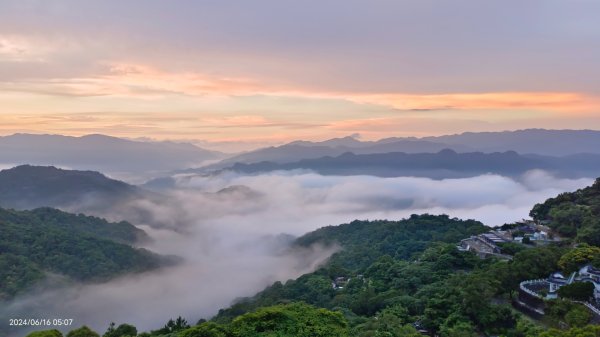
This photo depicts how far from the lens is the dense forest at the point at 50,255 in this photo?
4238 centimetres

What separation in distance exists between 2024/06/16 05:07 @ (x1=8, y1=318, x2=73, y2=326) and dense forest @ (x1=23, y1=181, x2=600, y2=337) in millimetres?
13829

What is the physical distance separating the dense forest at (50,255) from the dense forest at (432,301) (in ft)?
71.1

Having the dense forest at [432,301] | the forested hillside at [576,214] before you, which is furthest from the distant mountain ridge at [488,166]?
the dense forest at [432,301]

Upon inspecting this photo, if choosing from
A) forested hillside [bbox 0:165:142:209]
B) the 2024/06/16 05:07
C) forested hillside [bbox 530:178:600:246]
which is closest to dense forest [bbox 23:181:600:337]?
forested hillside [bbox 530:178:600:246]

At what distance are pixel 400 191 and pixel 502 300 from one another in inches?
4922

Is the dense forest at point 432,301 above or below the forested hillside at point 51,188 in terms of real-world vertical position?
above

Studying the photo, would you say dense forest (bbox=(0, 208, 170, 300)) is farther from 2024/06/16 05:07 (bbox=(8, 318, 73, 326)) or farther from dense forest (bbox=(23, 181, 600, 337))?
dense forest (bbox=(23, 181, 600, 337))

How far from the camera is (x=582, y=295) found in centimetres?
1708

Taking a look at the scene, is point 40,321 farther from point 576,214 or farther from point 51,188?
point 51,188

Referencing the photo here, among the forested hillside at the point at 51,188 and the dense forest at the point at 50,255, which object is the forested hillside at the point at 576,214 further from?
the forested hillside at the point at 51,188

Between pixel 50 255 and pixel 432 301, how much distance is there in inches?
1655

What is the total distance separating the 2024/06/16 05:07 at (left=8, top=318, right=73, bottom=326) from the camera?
34.5 meters

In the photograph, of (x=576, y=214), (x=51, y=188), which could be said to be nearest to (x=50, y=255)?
(x=576, y=214)

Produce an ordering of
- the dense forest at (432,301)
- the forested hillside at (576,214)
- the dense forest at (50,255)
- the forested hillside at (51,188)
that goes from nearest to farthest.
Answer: the dense forest at (432,301) < the forested hillside at (576,214) < the dense forest at (50,255) < the forested hillside at (51,188)
